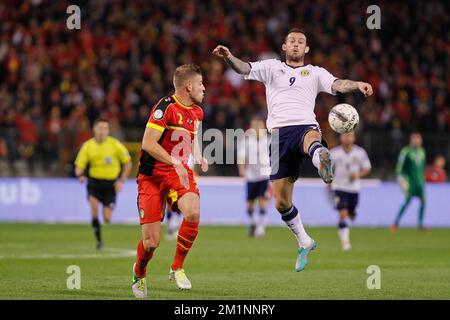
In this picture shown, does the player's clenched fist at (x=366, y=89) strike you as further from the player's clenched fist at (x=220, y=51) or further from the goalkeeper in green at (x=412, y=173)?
the goalkeeper in green at (x=412, y=173)

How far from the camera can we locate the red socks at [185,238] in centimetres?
1052

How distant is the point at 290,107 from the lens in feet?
38.4

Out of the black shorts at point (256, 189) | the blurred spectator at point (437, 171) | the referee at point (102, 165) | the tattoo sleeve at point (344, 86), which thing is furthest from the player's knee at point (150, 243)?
the blurred spectator at point (437, 171)

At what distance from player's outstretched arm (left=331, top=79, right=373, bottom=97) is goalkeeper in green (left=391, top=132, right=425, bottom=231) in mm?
12662

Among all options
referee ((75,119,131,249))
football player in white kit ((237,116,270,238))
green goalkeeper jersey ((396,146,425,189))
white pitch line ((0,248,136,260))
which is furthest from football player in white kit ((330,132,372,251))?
green goalkeeper jersey ((396,146,425,189))

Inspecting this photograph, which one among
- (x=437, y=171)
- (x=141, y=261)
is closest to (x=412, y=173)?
(x=437, y=171)

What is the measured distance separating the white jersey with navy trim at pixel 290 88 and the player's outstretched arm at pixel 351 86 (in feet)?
0.45

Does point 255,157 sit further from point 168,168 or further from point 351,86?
point 168,168

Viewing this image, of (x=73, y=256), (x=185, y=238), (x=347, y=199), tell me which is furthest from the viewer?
(x=347, y=199)

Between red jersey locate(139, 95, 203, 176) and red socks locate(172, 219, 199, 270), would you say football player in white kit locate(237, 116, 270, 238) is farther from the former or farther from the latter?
red jersey locate(139, 95, 203, 176)

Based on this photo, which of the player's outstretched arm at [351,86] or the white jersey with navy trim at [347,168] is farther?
the white jersey with navy trim at [347,168]

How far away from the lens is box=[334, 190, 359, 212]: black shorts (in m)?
→ 18.6

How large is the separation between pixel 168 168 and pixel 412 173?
14.8 metres

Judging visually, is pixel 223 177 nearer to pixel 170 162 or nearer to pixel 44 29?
pixel 44 29
